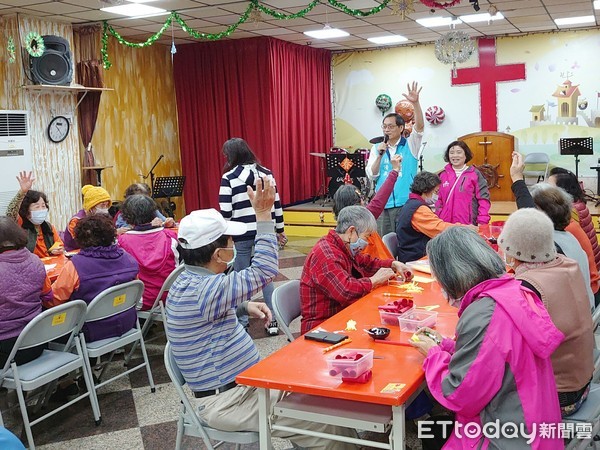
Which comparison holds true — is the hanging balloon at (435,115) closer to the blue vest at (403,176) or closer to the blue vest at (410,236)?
the blue vest at (403,176)

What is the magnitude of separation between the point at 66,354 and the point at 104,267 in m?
0.59

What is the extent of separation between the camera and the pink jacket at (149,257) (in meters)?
4.55

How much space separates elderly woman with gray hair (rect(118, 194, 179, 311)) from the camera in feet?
15.0

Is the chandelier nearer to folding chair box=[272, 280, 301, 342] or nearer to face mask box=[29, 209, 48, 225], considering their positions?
face mask box=[29, 209, 48, 225]

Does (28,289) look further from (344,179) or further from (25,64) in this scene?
(344,179)

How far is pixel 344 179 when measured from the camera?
10195mm

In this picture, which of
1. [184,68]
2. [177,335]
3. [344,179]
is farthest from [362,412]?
[184,68]

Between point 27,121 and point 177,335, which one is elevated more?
point 27,121

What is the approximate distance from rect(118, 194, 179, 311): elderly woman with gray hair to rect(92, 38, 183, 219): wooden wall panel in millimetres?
4514

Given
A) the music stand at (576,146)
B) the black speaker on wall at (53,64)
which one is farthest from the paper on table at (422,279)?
the music stand at (576,146)

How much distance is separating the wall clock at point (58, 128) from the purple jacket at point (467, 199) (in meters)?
4.81

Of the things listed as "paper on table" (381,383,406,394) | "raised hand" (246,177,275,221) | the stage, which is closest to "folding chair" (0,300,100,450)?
"raised hand" (246,177,275,221)

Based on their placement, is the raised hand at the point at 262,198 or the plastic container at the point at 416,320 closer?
the raised hand at the point at 262,198

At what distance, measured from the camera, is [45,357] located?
356cm
